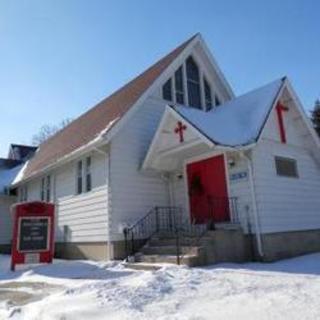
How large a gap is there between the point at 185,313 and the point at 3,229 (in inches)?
711

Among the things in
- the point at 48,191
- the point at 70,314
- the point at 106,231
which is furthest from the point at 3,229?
the point at 70,314

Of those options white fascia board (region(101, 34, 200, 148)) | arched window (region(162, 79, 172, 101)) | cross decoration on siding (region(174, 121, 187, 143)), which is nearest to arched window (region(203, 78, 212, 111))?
white fascia board (region(101, 34, 200, 148))

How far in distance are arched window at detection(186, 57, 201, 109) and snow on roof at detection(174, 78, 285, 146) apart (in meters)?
2.54

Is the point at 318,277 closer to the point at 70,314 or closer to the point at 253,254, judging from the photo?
the point at 253,254

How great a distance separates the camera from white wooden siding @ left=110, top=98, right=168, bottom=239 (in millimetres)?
13203

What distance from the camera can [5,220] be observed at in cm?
2170

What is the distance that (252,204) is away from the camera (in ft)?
38.4

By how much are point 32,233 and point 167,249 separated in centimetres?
445

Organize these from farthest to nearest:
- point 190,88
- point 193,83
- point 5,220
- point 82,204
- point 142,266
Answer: point 5,220
point 193,83
point 190,88
point 82,204
point 142,266

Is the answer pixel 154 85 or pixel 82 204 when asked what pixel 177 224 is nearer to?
pixel 82 204

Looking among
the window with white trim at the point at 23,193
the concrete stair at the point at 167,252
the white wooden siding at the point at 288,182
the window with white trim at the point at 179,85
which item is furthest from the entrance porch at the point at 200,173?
the window with white trim at the point at 23,193

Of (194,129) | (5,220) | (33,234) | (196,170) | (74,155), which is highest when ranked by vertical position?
(74,155)

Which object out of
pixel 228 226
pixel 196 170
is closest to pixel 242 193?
pixel 228 226

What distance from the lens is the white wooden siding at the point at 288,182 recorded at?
12086 millimetres
